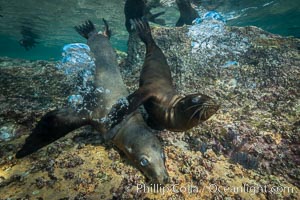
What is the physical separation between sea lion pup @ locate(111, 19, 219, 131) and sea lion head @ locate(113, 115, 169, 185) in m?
0.35

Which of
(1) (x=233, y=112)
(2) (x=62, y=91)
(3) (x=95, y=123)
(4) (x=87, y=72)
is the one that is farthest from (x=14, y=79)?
(1) (x=233, y=112)

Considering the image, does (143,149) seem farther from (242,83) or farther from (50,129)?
(242,83)

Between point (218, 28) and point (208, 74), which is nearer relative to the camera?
point (208, 74)

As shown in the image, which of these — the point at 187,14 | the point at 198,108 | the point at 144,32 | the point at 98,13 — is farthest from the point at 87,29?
the point at 98,13

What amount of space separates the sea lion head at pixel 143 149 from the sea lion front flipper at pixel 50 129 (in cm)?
88

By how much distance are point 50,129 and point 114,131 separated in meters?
1.13

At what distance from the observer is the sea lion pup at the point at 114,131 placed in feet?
10.6

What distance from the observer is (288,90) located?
547 cm

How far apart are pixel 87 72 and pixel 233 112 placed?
13.6 feet

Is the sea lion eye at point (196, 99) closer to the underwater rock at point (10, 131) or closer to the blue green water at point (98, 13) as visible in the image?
the underwater rock at point (10, 131)

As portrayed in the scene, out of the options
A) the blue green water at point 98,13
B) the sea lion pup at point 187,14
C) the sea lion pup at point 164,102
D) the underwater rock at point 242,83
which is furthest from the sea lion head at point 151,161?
the blue green water at point 98,13

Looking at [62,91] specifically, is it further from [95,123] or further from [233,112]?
[233,112]

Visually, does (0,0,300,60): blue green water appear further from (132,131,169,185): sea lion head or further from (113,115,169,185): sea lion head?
(132,131,169,185): sea lion head

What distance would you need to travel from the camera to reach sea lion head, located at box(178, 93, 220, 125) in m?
2.83
